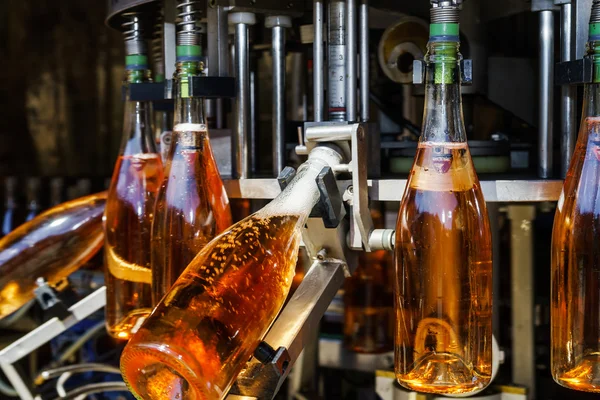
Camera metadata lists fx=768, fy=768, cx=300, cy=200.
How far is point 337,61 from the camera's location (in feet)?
2.81

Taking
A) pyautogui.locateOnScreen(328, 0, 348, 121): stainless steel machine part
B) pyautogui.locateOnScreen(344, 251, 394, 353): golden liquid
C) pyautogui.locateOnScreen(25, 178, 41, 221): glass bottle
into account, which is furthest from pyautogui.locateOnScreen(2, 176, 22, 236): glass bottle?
pyautogui.locateOnScreen(328, 0, 348, 121): stainless steel machine part

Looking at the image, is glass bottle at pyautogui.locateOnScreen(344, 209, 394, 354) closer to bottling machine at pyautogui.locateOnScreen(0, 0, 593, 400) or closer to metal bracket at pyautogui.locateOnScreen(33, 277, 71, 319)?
bottling machine at pyautogui.locateOnScreen(0, 0, 593, 400)

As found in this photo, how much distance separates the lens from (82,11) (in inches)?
87.5

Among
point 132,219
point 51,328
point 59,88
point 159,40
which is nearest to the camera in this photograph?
point 132,219

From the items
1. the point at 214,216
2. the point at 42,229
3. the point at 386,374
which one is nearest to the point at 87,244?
the point at 42,229

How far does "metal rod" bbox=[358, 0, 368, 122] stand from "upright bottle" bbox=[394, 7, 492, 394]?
0.57 ft

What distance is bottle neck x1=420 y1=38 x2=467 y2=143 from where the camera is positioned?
68 centimetres

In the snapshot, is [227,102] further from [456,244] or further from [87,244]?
[456,244]

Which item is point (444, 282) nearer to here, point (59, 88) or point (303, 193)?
point (303, 193)

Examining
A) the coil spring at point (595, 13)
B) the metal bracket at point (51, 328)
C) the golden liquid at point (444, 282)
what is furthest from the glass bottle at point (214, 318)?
the metal bracket at point (51, 328)

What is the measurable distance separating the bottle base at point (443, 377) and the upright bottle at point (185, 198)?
0.91ft

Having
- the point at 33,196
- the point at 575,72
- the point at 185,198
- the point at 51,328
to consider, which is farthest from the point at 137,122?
the point at 33,196

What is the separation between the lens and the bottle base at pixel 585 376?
0.68m

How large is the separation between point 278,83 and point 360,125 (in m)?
0.18
